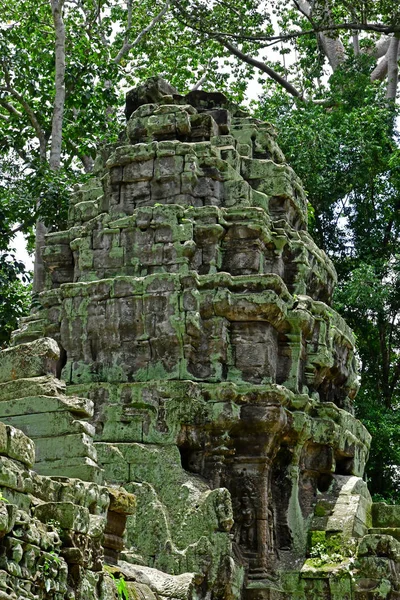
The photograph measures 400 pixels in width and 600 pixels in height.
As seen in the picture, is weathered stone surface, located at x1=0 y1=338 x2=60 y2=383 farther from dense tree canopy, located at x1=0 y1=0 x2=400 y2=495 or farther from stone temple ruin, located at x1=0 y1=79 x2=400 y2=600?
dense tree canopy, located at x1=0 y1=0 x2=400 y2=495

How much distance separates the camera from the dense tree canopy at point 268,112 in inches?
847

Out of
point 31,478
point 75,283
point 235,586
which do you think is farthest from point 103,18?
point 31,478

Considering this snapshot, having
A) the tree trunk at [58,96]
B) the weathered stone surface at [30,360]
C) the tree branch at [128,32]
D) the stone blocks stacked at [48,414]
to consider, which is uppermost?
the tree branch at [128,32]

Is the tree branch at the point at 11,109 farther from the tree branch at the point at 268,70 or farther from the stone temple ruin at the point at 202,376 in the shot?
the tree branch at the point at 268,70

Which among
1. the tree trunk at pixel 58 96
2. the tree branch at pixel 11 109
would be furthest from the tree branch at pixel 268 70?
the tree trunk at pixel 58 96

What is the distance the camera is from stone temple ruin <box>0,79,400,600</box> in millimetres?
13023

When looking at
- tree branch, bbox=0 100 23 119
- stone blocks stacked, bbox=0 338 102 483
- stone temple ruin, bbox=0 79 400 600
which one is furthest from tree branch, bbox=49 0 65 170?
stone blocks stacked, bbox=0 338 102 483

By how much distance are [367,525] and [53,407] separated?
616 cm

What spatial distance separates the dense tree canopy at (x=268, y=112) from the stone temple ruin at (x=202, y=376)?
381cm

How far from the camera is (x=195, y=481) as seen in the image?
14.0m

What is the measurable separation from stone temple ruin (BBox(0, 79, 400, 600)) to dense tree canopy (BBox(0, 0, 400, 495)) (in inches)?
150

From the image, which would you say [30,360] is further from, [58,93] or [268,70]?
[268,70]

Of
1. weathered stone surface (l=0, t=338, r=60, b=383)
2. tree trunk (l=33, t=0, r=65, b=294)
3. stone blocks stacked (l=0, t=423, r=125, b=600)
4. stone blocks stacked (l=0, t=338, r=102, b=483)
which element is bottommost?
stone blocks stacked (l=0, t=423, r=125, b=600)

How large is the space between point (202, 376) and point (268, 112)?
13736mm
